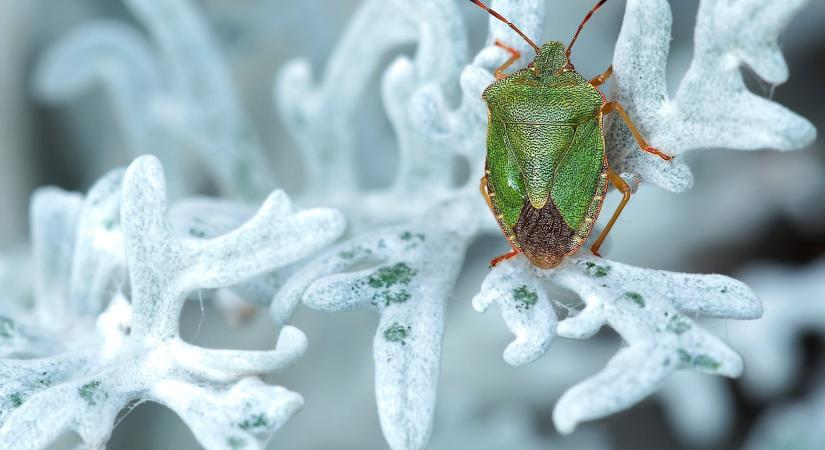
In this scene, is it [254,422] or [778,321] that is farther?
[778,321]

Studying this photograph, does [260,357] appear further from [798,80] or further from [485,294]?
[798,80]

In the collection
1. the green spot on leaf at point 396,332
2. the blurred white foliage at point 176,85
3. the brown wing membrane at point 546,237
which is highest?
the blurred white foliage at point 176,85

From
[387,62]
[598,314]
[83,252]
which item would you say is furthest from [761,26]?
[387,62]

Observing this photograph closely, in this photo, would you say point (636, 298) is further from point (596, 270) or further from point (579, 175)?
point (579, 175)

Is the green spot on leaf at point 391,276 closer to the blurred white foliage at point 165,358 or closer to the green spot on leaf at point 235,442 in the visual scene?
the blurred white foliage at point 165,358

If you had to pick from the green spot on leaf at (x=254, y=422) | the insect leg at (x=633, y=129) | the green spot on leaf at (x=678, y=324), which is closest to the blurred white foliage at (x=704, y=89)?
the insect leg at (x=633, y=129)

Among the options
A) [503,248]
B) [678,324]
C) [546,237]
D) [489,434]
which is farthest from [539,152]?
[503,248]
